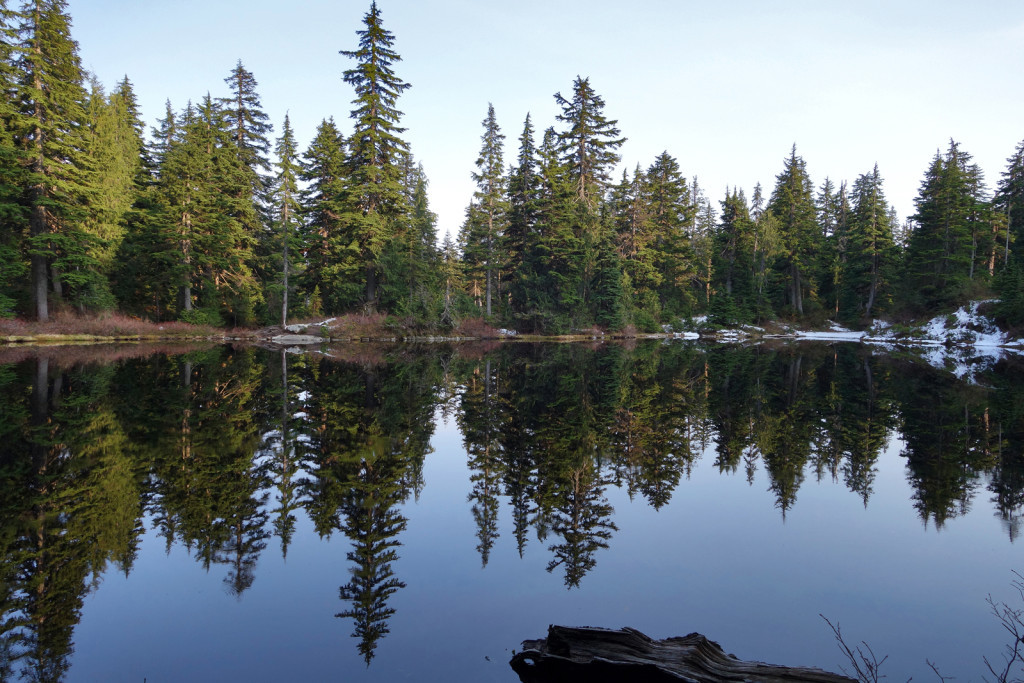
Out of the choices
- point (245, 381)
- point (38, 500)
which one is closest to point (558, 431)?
point (38, 500)

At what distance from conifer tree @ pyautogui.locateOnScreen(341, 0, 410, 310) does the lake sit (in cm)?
2740

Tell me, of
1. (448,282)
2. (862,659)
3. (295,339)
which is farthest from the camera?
(448,282)

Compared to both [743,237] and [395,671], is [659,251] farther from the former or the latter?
[395,671]

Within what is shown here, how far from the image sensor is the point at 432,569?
5215 mm

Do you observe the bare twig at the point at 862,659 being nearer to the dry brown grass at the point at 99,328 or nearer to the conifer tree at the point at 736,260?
the dry brown grass at the point at 99,328

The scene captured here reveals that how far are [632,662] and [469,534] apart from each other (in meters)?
3.04

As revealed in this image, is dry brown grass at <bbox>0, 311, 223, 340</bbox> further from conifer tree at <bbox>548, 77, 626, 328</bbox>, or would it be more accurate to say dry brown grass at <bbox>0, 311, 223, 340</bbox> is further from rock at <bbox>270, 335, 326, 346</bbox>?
conifer tree at <bbox>548, 77, 626, 328</bbox>

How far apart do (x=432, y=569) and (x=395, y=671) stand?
1.54 metres

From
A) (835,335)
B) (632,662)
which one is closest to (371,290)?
(632,662)

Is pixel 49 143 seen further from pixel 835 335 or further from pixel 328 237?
pixel 835 335

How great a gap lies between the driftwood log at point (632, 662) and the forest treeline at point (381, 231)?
37.6 meters

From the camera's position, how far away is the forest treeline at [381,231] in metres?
31.7

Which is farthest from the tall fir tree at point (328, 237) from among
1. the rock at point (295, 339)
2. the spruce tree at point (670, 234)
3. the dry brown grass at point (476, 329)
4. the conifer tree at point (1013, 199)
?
the conifer tree at point (1013, 199)

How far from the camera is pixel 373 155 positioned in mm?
39531
